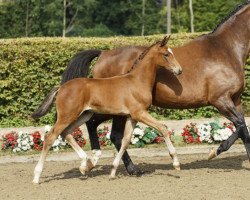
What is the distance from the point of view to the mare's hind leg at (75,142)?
8.02m

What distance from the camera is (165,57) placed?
26.4ft

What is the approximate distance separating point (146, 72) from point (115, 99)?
59 cm

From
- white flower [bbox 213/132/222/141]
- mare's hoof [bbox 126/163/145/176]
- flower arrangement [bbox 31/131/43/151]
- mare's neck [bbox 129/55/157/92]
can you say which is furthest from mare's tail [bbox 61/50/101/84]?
white flower [bbox 213/132/222/141]

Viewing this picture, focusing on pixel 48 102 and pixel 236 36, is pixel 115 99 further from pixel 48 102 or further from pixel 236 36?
pixel 236 36

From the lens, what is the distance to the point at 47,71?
45.7 feet

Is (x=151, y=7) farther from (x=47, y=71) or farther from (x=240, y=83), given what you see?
(x=240, y=83)

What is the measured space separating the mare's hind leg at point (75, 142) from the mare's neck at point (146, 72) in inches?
32.1

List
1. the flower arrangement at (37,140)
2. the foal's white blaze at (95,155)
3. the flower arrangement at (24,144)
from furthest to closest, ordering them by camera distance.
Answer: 1. the flower arrangement at (37,140)
2. the flower arrangement at (24,144)
3. the foal's white blaze at (95,155)

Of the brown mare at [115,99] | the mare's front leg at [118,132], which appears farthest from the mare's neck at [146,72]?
the mare's front leg at [118,132]

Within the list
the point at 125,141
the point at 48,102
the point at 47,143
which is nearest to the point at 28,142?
the point at 48,102

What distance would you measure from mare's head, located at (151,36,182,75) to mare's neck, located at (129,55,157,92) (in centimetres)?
9

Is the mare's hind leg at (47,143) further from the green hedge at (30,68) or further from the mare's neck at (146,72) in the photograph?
the green hedge at (30,68)

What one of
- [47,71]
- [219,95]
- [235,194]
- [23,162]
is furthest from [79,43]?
[235,194]

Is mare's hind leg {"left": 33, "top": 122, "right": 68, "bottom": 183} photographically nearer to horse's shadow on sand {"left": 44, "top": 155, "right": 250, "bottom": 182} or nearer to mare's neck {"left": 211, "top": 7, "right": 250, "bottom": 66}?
horse's shadow on sand {"left": 44, "top": 155, "right": 250, "bottom": 182}
